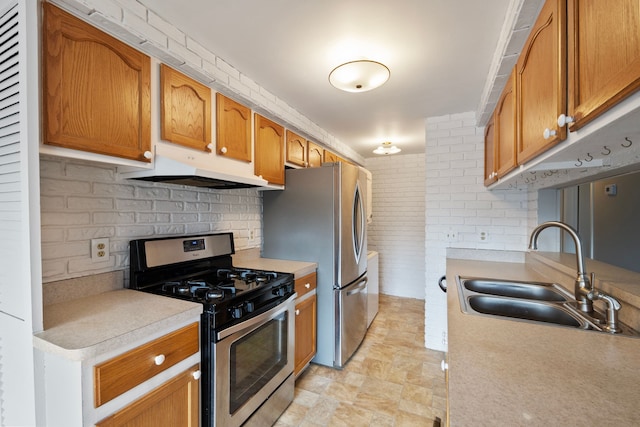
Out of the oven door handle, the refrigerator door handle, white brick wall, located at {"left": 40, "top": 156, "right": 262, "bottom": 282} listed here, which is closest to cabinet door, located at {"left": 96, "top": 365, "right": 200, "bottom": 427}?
the oven door handle

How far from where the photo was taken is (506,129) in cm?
174

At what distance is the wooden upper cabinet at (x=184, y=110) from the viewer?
1.47 meters

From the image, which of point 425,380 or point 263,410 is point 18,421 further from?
point 425,380

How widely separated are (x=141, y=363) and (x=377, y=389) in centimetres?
174

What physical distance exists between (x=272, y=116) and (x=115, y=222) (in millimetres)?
1361

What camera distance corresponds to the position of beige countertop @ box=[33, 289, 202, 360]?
0.92 meters

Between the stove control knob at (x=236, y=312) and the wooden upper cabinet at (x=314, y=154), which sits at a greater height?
the wooden upper cabinet at (x=314, y=154)

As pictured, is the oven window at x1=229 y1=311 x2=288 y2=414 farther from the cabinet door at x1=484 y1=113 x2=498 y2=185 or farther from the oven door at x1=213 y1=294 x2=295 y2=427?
the cabinet door at x1=484 y1=113 x2=498 y2=185

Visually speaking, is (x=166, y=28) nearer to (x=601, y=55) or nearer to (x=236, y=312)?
(x=236, y=312)

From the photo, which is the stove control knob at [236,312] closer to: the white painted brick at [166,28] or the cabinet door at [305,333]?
the cabinet door at [305,333]

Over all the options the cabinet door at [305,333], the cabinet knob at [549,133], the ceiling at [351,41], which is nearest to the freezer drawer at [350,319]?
the cabinet door at [305,333]

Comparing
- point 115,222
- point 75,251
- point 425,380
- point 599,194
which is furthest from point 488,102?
point 75,251

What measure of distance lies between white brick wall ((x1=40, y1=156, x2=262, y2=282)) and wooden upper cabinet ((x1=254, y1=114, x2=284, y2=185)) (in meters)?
0.48

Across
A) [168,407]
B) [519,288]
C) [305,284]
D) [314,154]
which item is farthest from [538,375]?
[314,154]
